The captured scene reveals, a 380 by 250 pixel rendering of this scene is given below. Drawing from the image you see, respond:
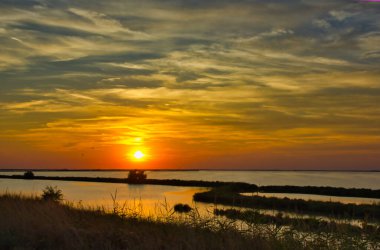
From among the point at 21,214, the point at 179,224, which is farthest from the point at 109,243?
the point at 21,214

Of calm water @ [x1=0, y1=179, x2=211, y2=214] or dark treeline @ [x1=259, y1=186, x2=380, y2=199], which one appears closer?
calm water @ [x1=0, y1=179, x2=211, y2=214]

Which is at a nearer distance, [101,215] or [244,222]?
[244,222]

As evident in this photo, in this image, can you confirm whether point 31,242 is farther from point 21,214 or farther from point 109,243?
point 21,214

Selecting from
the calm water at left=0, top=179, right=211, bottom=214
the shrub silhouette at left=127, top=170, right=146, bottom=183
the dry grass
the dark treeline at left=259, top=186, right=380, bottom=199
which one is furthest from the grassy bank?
the shrub silhouette at left=127, top=170, right=146, bottom=183

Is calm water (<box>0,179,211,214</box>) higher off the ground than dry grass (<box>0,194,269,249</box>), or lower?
lower

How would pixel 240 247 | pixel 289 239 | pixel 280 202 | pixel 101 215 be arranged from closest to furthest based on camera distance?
pixel 240 247, pixel 289 239, pixel 101 215, pixel 280 202

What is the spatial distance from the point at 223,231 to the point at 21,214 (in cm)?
634

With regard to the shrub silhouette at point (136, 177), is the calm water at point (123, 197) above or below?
below

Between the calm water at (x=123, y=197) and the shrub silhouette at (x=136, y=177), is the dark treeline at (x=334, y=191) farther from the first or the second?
the shrub silhouette at (x=136, y=177)

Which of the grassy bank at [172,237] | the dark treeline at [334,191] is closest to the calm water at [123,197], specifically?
the grassy bank at [172,237]

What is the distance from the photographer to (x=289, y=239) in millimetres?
10492

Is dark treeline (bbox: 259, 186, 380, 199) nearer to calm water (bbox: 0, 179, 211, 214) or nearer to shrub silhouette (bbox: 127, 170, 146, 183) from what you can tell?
calm water (bbox: 0, 179, 211, 214)

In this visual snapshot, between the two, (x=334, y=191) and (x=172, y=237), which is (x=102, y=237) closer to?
(x=172, y=237)

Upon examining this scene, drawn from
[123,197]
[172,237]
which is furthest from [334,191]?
[172,237]
